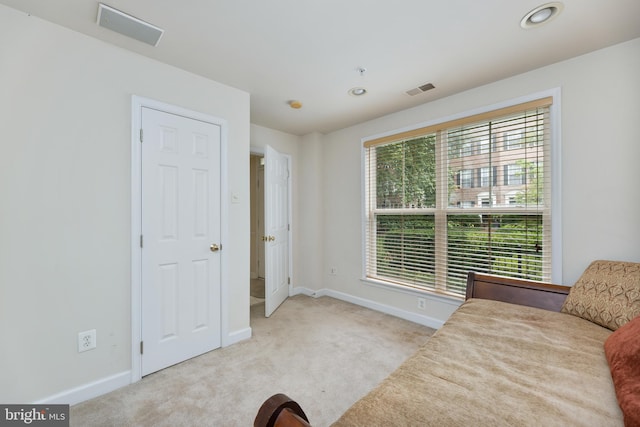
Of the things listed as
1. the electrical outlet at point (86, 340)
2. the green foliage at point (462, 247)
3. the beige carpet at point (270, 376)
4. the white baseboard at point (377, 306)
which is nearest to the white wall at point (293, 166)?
the white baseboard at point (377, 306)

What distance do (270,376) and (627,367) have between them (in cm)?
199

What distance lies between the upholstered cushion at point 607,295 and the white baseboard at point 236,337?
2.59 meters

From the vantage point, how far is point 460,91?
8.79 ft

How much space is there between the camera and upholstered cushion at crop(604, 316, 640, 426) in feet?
2.66

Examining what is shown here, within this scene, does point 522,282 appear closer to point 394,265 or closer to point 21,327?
point 394,265

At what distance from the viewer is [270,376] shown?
6.74 feet

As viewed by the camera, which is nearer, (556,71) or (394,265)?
(556,71)

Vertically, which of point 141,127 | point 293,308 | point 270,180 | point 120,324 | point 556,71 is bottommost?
point 293,308

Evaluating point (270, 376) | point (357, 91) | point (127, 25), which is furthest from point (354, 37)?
point (270, 376)

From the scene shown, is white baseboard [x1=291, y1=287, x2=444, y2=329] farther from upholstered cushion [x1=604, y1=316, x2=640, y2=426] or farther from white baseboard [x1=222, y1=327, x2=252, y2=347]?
upholstered cushion [x1=604, y1=316, x2=640, y2=426]

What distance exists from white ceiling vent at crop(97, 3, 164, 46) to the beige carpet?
2.48 m

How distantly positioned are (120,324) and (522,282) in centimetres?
305

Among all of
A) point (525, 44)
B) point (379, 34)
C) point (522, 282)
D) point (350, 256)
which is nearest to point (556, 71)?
point (525, 44)

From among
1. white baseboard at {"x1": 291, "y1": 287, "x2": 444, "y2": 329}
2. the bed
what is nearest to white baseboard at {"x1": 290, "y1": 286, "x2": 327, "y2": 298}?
white baseboard at {"x1": 291, "y1": 287, "x2": 444, "y2": 329}
